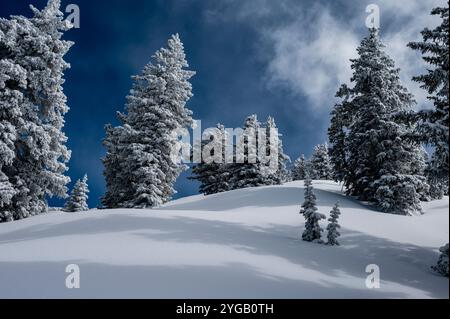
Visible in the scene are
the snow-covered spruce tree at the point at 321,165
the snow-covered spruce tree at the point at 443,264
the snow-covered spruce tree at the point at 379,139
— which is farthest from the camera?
the snow-covered spruce tree at the point at 321,165

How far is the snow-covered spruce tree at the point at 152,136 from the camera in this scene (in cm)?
2489

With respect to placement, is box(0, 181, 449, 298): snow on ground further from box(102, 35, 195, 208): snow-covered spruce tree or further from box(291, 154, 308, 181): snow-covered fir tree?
box(291, 154, 308, 181): snow-covered fir tree

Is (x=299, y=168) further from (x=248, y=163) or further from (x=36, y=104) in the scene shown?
(x=36, y=104)

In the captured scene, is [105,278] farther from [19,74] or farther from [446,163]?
[19,74]

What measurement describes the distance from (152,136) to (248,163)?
18114 mm

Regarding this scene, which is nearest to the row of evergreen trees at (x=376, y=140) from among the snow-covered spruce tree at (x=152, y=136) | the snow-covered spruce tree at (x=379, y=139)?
the snow-covered spruce tree at (x=379, y=139)

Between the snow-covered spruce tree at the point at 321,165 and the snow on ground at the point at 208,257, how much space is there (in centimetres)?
4306

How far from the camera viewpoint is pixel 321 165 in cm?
5972

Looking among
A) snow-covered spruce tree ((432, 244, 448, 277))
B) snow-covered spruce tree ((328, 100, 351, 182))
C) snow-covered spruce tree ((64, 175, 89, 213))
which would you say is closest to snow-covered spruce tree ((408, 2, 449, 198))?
snow-covered spruce tree ((432, 244, 448, 277))

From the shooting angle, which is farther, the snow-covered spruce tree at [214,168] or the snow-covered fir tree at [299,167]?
the snow-covered fir tree at [299,167]

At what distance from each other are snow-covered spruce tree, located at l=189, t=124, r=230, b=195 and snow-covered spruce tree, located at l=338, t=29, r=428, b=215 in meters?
22.3

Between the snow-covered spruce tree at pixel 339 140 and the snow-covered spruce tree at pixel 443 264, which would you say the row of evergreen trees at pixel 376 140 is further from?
the snow-covered spruce tree at pixel 443 264

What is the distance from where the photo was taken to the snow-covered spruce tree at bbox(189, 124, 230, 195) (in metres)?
45.4

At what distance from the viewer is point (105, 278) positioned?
7.59 metres
